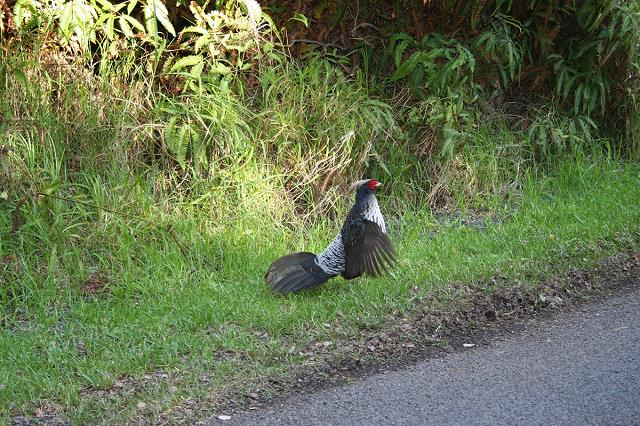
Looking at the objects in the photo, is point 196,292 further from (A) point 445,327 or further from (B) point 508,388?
(B) point 508,388

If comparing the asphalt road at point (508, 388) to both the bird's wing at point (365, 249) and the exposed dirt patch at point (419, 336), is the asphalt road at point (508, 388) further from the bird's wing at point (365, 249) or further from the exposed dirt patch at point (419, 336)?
the bird's wing at point (365, 249)

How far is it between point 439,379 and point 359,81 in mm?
3838

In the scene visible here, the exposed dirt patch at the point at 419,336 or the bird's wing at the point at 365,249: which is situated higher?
the bird's wing at the point at 365,249

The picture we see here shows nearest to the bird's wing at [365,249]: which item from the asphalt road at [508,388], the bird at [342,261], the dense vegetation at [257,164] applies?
the bird at [342,261]

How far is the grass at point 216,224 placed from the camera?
492cm

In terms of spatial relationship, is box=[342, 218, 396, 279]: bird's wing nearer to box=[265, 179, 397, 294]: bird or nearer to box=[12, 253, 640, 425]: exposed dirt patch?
box=[265, 179, 397, 294]: bird

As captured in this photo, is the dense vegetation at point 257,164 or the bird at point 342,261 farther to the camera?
the bird at point 342,261

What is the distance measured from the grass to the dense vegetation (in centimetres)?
2

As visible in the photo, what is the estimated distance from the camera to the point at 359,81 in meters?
7.96

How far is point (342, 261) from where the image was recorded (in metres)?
5.85

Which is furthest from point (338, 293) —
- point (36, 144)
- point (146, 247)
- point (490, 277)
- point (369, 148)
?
point (36, 144)

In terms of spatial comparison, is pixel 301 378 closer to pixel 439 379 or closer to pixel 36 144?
pixel 439 379

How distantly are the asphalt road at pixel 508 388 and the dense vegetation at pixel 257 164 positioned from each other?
0.50m

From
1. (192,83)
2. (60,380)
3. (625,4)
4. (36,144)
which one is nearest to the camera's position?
(60,380)
